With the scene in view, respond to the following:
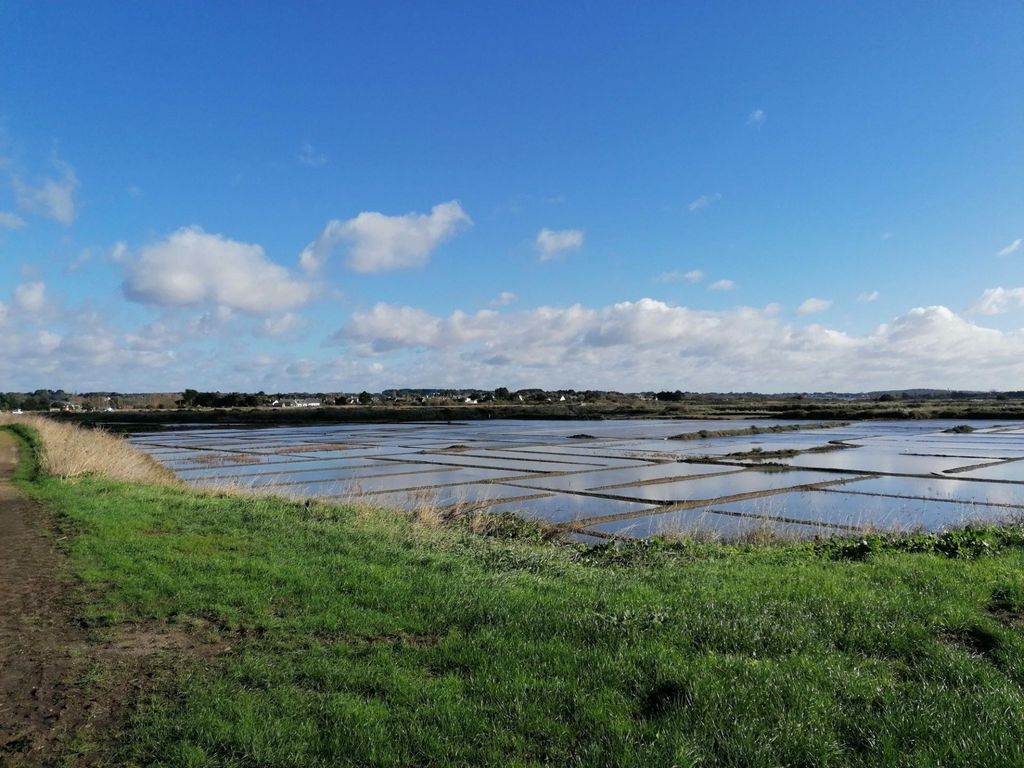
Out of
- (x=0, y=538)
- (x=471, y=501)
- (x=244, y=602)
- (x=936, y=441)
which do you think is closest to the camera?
(x=244, y=602)

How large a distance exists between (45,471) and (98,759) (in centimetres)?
1966

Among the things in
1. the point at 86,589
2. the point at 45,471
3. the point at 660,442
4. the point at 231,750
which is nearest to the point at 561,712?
the point at 231,750

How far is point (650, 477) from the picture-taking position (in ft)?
80.4

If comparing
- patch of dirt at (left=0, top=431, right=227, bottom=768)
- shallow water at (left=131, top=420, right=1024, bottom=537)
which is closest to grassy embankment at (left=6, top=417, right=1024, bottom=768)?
patch of dirt at (left=0, top=431, right=227, bottom=768)

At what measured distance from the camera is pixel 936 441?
40750mm

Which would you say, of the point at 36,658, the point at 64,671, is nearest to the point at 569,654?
the point at 64,671

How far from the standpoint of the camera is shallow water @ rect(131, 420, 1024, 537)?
16703 millimetres

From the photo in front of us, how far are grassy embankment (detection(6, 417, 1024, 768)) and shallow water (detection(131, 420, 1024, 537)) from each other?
635 cm

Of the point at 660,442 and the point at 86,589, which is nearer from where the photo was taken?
the point at 86,589

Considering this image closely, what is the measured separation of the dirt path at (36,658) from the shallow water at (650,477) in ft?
29.4

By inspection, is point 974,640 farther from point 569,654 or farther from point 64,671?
point 64,671

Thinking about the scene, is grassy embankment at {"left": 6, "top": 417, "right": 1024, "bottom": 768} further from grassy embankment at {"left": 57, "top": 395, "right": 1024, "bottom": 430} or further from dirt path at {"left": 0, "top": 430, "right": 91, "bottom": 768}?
grassy embankment at {"left": 57, "top": 395, "right": 1024, "bottom": 430}

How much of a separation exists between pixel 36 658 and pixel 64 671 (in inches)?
19.9

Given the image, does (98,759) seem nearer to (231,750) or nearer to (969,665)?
(231,750)
